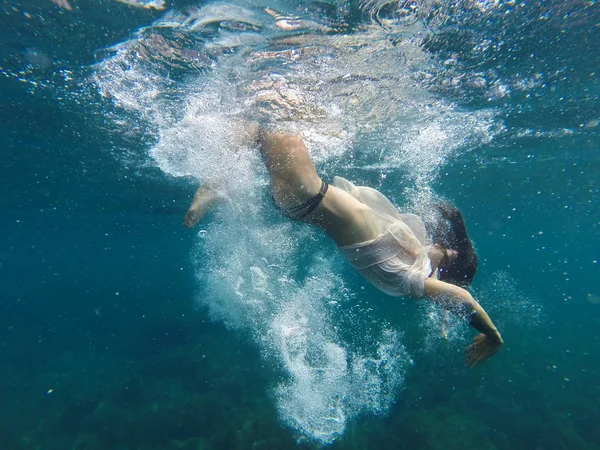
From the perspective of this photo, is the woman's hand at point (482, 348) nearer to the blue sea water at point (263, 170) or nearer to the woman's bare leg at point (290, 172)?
the woman's bare leg at point (290, 172)

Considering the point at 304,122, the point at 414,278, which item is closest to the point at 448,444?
the point at 414,278

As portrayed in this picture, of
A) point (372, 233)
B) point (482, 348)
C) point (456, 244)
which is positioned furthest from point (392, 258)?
point (482, 348)

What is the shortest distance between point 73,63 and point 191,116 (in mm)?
3098

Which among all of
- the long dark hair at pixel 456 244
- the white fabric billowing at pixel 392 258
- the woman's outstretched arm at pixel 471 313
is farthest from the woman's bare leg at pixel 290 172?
the long dark hair at pixel 456 244

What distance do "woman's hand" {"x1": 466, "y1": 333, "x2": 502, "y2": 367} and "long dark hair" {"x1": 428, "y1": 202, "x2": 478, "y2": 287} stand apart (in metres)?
1.20

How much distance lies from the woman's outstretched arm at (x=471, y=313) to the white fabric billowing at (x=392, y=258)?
0.63ft

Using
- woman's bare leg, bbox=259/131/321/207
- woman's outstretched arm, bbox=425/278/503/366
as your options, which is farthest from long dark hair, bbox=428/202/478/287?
woman's bare leg, bbox=259/131/321/207

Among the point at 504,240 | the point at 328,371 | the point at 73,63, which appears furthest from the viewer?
the point at 504,240

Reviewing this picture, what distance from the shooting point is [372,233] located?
4625 millimetres

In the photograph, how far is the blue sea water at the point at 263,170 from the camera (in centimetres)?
677

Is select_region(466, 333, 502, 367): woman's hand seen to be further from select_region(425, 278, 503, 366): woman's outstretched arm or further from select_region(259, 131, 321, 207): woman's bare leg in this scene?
select_region(259, 131, 321, 207): woman's bare leg

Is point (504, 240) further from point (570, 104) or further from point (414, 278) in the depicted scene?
point (414, 278)

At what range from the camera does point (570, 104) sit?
40.8ft

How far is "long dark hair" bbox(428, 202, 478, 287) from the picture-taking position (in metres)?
4.82
